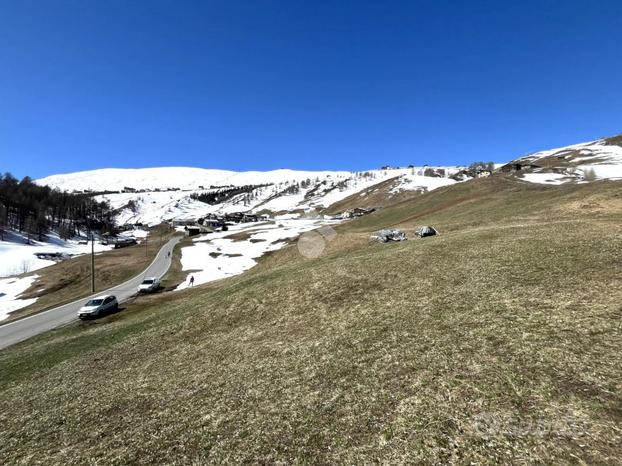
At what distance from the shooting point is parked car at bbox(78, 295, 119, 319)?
35.7 m

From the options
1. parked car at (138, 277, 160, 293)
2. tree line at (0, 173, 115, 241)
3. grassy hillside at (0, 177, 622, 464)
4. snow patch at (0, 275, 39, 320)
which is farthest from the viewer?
tree line at (0, 173, 115, 241)

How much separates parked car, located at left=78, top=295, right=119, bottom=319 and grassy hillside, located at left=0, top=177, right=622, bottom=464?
1248 cm

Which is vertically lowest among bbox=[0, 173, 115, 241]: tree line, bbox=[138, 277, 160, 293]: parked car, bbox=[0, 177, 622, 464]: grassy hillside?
bbox=[138, 277, 160, 293]: parked car

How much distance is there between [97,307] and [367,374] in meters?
35.9

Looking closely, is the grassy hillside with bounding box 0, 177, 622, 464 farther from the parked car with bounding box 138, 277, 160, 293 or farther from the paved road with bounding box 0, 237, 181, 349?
the parked car with bounding box 138, 277, 160, 293

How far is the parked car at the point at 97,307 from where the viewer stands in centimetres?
3566

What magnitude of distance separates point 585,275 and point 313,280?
52.9 ft

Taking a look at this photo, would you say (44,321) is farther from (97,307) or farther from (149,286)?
(149,286)

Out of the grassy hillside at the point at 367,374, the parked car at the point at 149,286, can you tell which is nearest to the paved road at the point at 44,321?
the parked car at the point at 149,286

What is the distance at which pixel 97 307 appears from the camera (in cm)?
3628

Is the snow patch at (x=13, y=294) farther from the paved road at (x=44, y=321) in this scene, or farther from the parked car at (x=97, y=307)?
the parked car at (x=97, y=307)

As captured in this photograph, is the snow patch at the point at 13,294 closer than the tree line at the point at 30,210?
Yes

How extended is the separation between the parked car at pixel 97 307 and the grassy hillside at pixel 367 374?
12479 mm

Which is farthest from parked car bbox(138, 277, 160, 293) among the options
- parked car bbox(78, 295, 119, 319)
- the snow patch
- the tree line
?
the tree line
